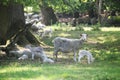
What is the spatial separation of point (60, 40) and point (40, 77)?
19.0 ft

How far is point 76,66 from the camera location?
626 inches

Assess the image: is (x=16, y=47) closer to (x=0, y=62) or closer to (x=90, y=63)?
(x=0, y=62)

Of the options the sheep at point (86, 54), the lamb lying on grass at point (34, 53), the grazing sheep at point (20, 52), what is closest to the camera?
the sheep at point (86, 54)

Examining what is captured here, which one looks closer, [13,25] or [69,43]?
[69,43]

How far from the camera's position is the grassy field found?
40.9 feet

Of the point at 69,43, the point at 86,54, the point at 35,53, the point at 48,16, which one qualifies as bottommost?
the point at 48,16

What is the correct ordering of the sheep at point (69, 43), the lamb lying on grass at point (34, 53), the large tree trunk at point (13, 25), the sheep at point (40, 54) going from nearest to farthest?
1. the sheep at point (40, 54)
2. the lamb lying on grass at point (34, 53)
3. the sheep at point (69, 43)
4. the large tree trunk at point (13, 25)

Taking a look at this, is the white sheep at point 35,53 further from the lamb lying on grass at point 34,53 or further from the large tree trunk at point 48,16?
the large tree trunk at point 48,16

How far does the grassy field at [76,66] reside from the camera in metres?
12.5

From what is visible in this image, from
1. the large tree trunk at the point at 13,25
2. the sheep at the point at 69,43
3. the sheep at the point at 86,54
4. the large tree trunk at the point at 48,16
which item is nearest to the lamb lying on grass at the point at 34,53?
the sheep at the point at 69,43

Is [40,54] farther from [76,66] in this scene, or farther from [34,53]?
[76,66]

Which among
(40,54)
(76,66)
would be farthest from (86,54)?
(40,54)

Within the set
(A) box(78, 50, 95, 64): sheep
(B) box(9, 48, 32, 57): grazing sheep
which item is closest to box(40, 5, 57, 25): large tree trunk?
(B) box(9, 48, 32, 57): grazing sheep

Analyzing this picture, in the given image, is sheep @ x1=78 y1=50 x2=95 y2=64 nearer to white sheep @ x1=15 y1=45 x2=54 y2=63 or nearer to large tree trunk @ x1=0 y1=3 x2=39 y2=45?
white sheep @ x1=15 y1=45 x2=54 y2=63
